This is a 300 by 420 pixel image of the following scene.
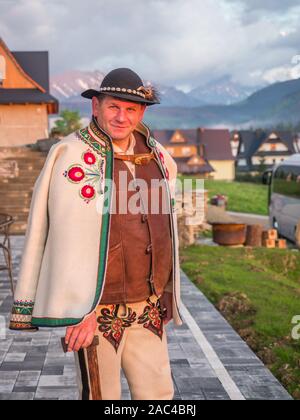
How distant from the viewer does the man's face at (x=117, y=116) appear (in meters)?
3.22

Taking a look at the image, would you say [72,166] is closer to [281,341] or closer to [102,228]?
[102,228]

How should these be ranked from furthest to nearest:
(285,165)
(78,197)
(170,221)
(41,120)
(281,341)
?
1. (41,120)
2. (285,165)
3. (281,341)
4. (170,221)
5. (78,197)

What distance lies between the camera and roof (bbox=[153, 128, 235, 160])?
82250mm

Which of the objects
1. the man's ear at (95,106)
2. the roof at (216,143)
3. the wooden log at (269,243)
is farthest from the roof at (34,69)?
the roof at (216,143)

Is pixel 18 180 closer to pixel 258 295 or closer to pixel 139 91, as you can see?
pixel 258 295

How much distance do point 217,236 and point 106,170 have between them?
14691 mm

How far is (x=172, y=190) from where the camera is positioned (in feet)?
11.7

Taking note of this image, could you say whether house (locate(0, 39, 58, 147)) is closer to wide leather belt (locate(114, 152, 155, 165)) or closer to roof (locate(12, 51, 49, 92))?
roof (locate(12, 51, 49, 92))

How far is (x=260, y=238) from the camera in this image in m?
18.4

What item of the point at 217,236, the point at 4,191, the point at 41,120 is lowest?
the point at 217,236

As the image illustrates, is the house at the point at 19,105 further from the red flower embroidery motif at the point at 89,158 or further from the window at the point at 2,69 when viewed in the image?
the red flower embroidery motif at the point at 89,158

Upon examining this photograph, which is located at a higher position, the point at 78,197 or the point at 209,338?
the point at 78,197

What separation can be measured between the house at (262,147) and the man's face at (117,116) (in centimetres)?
8981
